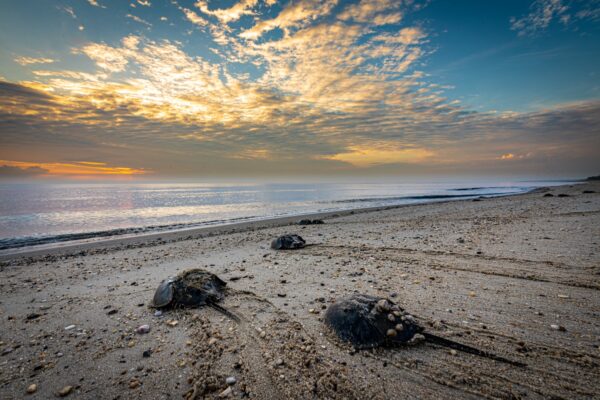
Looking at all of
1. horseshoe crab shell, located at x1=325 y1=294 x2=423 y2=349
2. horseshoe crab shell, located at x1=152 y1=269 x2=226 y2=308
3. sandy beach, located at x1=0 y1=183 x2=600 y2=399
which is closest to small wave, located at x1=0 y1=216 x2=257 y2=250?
sandy beach, located at x1=0 y1=183 x2=600 y2=399

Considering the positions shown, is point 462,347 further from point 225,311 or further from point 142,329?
point 142,329

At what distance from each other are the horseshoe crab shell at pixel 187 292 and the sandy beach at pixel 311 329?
26cm

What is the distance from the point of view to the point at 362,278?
22.9ft

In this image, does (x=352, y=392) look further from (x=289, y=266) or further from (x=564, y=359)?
(x=289, y=266)

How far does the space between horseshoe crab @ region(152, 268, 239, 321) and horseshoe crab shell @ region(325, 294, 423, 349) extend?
2.44m

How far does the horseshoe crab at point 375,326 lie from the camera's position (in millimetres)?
3951

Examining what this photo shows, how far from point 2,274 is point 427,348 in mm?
13781

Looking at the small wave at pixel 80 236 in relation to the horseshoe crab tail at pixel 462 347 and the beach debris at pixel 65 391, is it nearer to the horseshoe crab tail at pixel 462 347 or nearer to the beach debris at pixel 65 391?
the beach debris at pixel 65 391

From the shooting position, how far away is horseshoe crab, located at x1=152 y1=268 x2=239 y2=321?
224 inches

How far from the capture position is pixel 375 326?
4.05 metres

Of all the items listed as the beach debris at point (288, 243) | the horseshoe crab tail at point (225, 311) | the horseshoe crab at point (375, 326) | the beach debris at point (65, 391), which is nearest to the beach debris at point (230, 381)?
the horseshoe crab tail at point (225, 311)

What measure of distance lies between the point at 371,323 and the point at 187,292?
13.7 feet

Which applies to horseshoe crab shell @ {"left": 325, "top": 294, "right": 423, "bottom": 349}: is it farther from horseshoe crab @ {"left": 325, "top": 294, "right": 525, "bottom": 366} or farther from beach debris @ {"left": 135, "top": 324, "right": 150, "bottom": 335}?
beach debris @ {"left": 135, "top": 324, "right": 150, "bottom": 335}

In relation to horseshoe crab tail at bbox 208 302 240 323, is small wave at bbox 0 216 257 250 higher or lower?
lower
